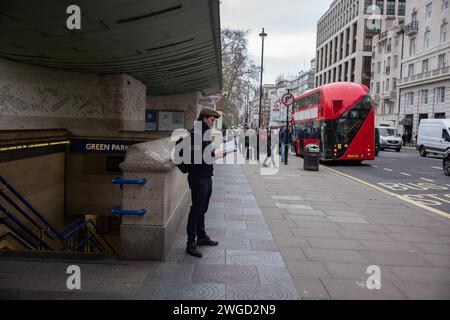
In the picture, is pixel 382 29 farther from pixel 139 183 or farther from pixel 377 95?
pixel 139 183

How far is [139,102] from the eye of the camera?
1225cm

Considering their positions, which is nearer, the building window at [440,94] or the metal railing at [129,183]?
the metal railing at [129,183]

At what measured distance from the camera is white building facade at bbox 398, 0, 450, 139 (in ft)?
137

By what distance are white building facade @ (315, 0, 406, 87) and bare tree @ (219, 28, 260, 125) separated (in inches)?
1015

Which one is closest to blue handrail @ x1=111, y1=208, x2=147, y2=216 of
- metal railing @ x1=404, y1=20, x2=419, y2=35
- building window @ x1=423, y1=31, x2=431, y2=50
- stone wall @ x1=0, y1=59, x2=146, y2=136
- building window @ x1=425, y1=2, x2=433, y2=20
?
stone wall @ x1=0, y1=59, x2=146, y2=136

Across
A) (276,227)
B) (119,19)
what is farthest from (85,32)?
(276,227)

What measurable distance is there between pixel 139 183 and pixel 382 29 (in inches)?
2811

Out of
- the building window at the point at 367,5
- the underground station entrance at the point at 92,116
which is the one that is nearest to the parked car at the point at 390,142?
the underground station entrance at the point at 92,116

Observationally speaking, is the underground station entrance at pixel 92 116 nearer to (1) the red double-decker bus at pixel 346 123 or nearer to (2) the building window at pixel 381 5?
(1) the red double-decker bus at pixel 346 123

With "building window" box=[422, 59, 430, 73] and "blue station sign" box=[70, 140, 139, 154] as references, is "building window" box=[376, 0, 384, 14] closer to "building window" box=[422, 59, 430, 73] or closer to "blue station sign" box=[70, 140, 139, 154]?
Result: "building window" box=[422, 59, 430, 73]

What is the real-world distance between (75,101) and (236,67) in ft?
114

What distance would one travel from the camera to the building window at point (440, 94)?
42.1m

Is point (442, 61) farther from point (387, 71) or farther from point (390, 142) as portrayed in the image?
point (387, 71)

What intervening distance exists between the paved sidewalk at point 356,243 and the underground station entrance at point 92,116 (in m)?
1.71
